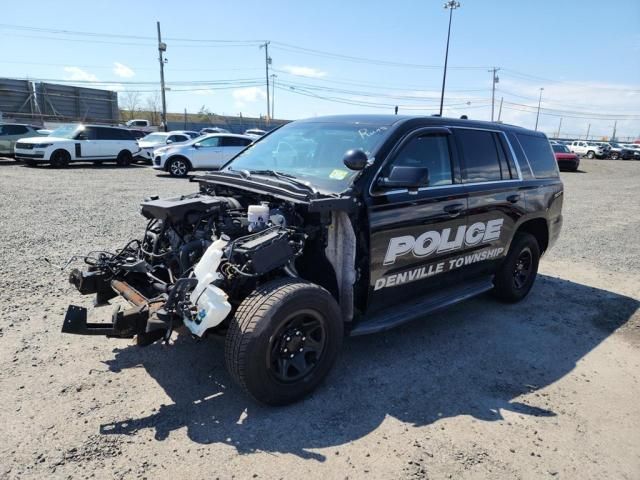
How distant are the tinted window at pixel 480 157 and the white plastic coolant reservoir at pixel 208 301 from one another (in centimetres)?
252

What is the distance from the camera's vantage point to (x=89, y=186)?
12.7 meters

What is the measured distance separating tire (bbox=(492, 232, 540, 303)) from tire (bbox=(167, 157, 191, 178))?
14.1 metres

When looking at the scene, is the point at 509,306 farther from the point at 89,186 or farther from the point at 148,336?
the point at 89,186

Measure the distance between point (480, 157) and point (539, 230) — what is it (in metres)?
1.64

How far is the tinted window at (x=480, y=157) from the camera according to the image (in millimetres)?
4348

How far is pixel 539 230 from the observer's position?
556 cm

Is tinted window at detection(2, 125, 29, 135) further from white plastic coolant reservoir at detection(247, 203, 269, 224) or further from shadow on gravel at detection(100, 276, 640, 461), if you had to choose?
white plastic coolant reservoir at detection(247, 203, 269, 224)

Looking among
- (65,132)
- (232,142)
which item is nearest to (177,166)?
(232,142)

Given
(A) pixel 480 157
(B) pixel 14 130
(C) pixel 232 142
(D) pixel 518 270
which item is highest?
(B) pixel 14 130

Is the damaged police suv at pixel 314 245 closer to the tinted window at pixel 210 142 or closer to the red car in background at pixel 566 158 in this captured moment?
the tinted window at pixel 210 142

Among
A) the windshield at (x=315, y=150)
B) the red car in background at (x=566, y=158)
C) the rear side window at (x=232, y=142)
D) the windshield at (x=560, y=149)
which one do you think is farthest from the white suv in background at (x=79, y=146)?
the windshield at (x=560, y=149)

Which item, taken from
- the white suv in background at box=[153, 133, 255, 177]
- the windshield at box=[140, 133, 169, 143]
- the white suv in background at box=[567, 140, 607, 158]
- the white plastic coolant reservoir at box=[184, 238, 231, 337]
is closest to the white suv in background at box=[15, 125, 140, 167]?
the white suv in background at box=[153, 133, 255, 177]

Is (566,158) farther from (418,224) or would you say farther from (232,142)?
(418,224)

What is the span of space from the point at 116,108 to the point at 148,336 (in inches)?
1785
